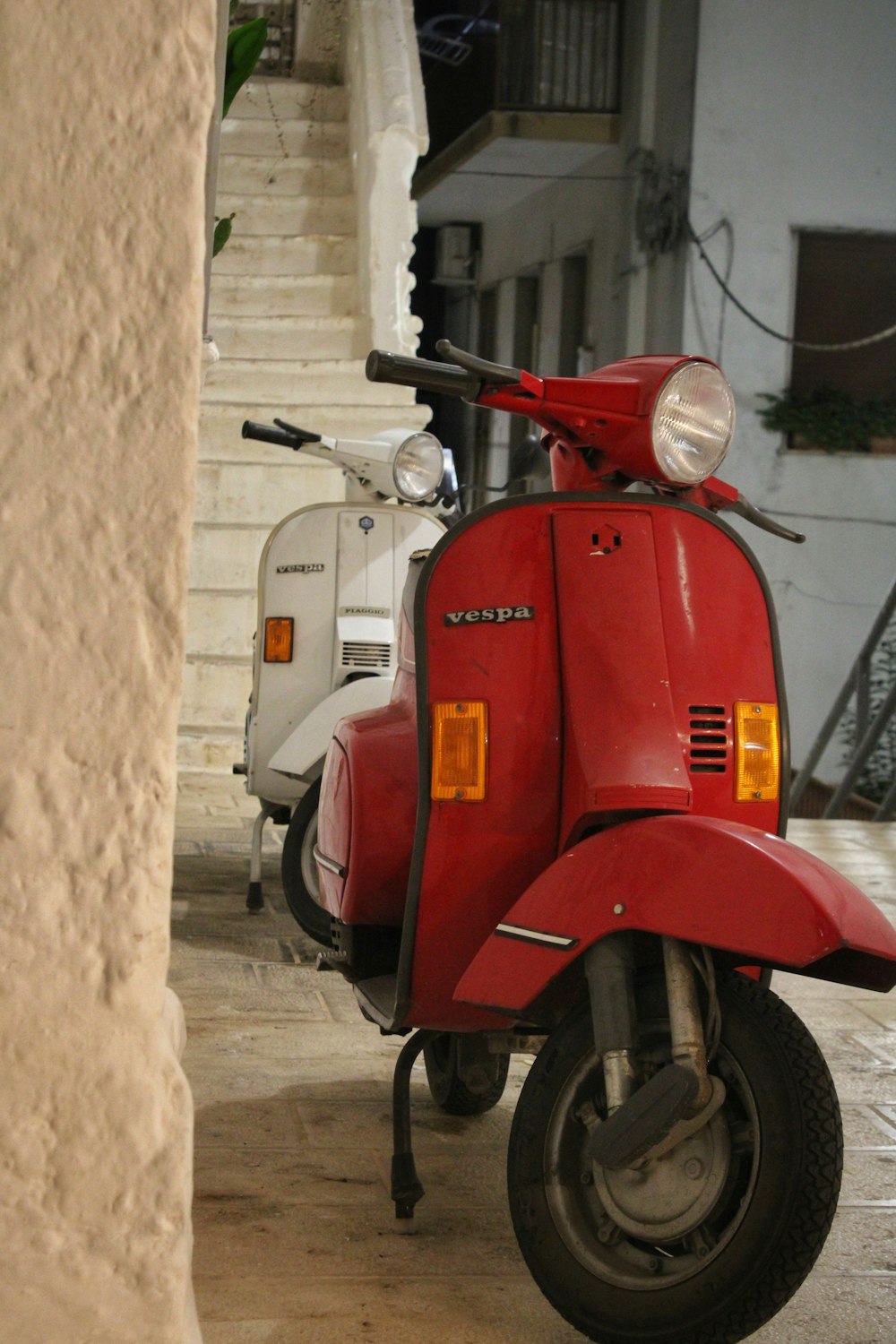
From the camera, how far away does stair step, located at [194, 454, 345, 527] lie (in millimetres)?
7328

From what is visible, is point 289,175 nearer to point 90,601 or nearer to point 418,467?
point 418,467

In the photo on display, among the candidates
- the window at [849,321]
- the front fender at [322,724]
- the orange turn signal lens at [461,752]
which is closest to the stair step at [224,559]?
the front fender at [322,724]

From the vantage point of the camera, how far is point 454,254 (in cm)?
1717

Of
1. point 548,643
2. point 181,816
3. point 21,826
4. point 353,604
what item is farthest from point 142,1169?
point 181,816

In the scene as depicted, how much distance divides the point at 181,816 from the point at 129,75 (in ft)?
15.2

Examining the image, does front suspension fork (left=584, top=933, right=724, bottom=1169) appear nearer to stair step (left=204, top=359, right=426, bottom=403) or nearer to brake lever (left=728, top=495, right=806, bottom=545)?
brake lever (left=728, top=495, right=806, bottom=545)

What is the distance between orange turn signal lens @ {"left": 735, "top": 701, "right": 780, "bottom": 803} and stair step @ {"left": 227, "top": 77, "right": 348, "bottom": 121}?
8.74 m

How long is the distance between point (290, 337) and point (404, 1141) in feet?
22.1

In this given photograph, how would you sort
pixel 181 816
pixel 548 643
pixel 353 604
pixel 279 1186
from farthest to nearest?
pixel 181 816, pixel 353 604, pixel 279 1186, pixel 548 643

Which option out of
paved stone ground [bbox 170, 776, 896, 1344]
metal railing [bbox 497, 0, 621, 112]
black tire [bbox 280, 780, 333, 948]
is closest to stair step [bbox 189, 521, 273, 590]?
paved stone ground [bbox 170, 776, 896, 1344]

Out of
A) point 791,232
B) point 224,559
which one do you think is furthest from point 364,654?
point 791,232

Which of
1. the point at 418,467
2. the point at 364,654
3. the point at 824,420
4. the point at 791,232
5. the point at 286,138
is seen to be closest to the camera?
the point at 418,467

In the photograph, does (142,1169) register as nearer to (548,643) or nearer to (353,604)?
(548,643)

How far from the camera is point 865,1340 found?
78.1 inches
